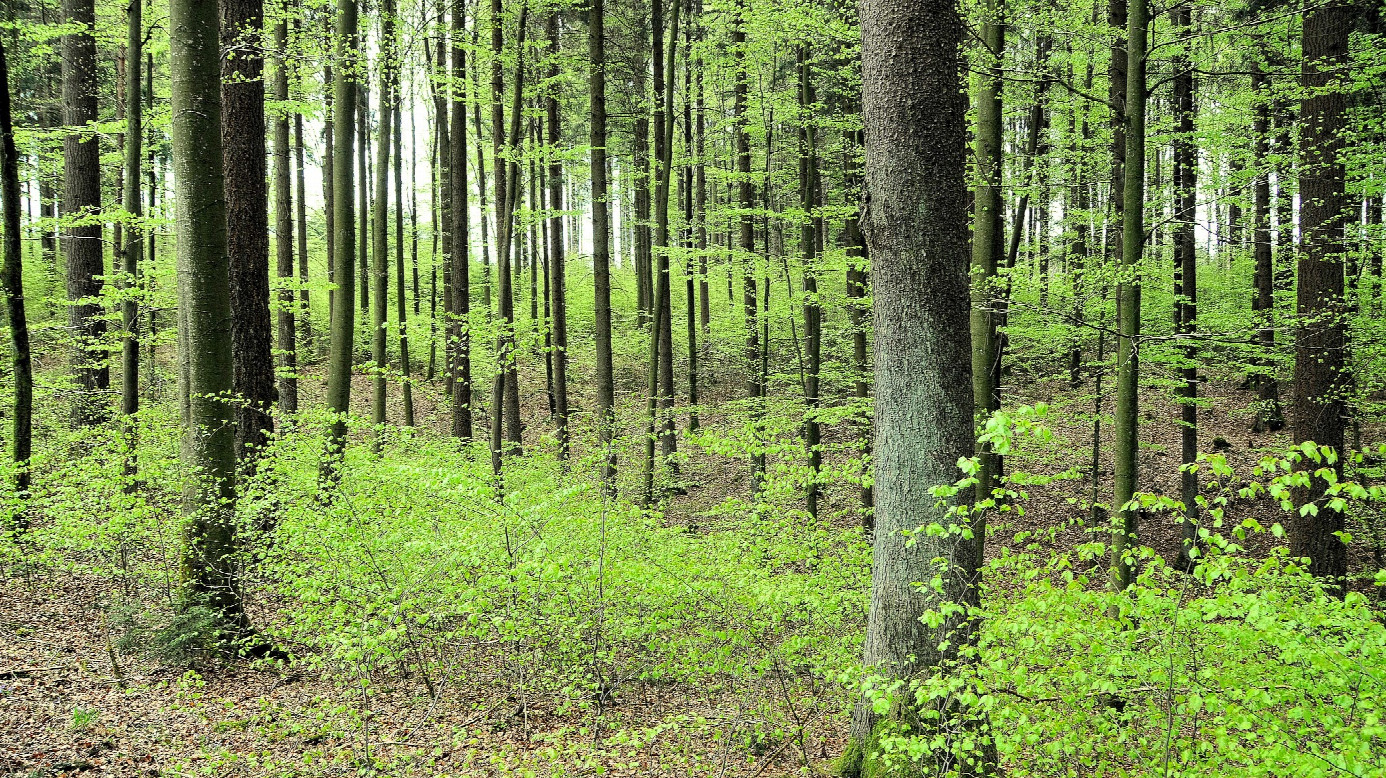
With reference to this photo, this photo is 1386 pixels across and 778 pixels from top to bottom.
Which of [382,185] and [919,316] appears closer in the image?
[919,316]

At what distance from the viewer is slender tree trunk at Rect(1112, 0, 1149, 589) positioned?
6340 mm

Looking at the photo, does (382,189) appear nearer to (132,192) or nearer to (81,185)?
(81,185)

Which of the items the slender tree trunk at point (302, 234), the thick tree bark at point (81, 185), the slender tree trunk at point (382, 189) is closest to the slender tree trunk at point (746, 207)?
the slender tree trunk at point (382, 189)

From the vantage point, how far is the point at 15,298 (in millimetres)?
7008

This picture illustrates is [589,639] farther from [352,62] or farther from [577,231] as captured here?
[577,231]

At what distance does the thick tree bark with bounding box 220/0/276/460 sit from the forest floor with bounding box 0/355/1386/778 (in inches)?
90.5

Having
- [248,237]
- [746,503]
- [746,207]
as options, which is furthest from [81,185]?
[746,503]

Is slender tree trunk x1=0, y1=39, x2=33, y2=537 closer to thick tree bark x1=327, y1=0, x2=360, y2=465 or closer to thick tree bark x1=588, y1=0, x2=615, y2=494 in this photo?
thick tree bark x1=327, y1=0, x2=360, y2=465

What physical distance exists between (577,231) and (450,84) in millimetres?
26601

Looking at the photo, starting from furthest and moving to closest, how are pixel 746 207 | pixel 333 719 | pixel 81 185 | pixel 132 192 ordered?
pixel 746 207
pixel 81 185
pixel 132 192
pixel 333 719

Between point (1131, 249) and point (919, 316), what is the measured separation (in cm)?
374

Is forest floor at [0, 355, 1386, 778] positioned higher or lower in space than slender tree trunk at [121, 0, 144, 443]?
lower

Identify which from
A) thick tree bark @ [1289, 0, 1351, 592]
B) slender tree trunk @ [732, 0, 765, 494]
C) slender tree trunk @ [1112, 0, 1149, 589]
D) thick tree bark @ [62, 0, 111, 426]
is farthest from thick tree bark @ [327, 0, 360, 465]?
thick tree bark @ [1289, 0, 1351, 592]

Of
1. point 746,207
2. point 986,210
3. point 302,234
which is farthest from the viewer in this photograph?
point 302,234
